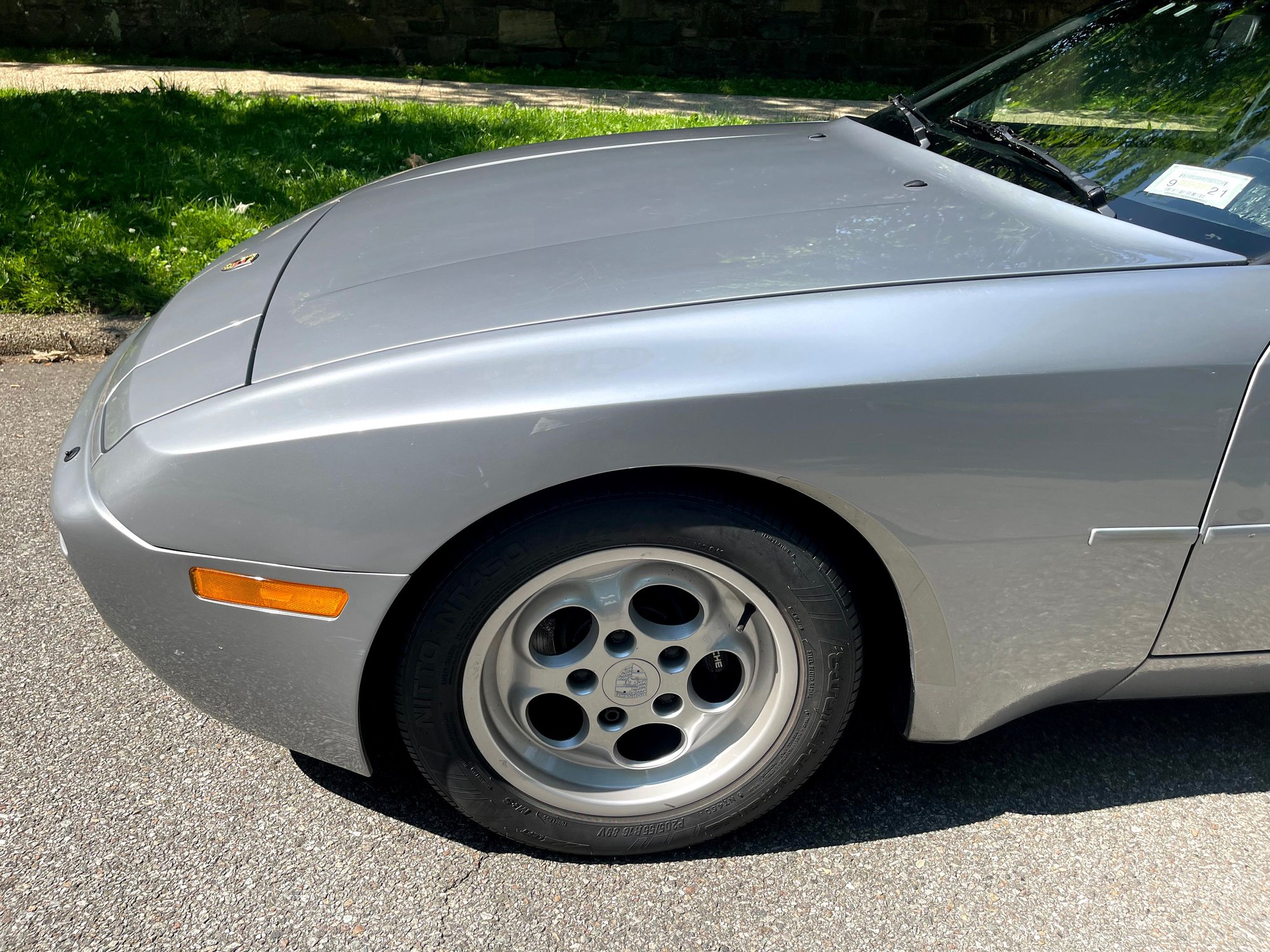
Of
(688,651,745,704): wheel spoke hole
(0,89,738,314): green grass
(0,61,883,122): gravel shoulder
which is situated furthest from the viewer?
(0,61,883,122): gravel shoulder

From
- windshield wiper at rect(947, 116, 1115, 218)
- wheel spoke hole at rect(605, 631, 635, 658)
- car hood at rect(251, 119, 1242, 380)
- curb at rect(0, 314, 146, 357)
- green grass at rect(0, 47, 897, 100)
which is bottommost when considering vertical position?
curb at rect(0, 314, 146, 357)

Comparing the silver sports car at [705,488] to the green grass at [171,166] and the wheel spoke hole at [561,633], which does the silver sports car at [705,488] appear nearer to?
the wheel spoke hole at [561,633]

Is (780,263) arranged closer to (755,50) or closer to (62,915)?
(62,915)

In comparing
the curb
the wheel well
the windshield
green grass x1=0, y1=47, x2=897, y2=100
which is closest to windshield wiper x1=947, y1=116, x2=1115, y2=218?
the windshield

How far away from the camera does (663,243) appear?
201 cm

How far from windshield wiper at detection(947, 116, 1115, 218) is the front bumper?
1500 mm

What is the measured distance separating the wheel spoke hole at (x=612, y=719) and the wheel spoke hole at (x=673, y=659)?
0.12 metres

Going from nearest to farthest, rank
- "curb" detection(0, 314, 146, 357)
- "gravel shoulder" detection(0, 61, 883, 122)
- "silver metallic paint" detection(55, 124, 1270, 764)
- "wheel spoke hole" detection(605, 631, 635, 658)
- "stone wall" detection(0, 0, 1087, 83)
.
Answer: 1. "silver metallic paint" detection(55, 124, 1270, 764)
2. "wheel spoke hole" detection(605, 631, 635, 658)
3. "curb" detection(0, 314, 146, 357)
4. "gravel shoulder" detection(0, 61, 883, 122)
5. "stone wall" detection(0, 0, 1087, 83)

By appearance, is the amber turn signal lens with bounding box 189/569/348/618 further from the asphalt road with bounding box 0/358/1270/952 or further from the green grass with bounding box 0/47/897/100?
the green grass with bounding box 0/47/897/100

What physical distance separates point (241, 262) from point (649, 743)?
1511mm

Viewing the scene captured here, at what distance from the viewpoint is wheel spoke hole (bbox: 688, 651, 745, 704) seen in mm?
2049

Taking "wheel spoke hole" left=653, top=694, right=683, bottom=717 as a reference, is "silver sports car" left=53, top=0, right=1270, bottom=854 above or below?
above

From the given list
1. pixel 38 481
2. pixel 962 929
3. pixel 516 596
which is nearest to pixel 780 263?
pixel 516 596

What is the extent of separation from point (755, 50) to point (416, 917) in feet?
32.2
